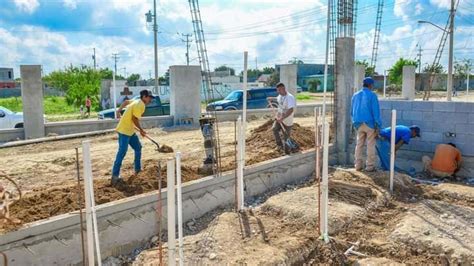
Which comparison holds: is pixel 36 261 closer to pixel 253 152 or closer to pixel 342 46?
pixel 253 152

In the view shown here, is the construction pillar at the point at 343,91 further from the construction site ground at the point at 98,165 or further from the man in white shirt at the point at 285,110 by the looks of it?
the man in white shirt at the point at 285,110

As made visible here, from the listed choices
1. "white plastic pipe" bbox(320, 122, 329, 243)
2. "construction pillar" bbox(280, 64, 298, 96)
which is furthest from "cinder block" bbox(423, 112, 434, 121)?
"construction pillar" bbox(280, 64, 298, 96)

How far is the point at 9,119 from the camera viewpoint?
14438 mm

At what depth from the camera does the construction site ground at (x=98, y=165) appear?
204 inches

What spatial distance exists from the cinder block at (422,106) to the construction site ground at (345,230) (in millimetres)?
1685

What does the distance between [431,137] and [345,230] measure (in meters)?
3.71

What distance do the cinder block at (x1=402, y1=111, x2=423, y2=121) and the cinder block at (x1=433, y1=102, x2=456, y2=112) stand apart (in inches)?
12.3

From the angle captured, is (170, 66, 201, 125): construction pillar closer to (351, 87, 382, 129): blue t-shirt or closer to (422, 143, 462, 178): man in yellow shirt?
(351, 87, 382, 129): blue t-shirt

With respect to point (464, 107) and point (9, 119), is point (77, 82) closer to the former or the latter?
point (9, 119)

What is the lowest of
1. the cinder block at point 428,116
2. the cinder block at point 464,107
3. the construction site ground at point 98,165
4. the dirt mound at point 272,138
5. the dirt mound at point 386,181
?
the dirt mound at point 386,181

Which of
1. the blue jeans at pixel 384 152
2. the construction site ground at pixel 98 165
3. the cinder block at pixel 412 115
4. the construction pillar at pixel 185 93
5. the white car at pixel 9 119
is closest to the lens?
the construction site ground at pixel 98 165

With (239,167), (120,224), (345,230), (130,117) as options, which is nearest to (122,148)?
(130,117)

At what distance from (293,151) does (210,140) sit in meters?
2.38

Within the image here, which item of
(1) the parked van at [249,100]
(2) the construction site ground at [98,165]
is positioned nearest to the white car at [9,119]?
(2) the construction site ground at [98,165]
